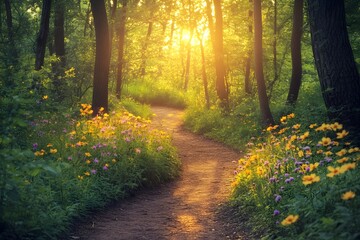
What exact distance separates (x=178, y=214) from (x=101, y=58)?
724 cm

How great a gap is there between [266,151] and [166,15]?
47.5 feet

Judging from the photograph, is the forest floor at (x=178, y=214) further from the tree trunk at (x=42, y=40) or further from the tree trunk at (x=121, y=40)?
the tree trunk at (x=121, y=40)

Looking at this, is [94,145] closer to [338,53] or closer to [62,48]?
[338,53]

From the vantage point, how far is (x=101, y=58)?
12.9 metres

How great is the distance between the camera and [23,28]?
781 inches

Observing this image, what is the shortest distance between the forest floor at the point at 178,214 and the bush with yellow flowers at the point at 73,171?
0.26 meters

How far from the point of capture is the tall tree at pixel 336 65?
709cm

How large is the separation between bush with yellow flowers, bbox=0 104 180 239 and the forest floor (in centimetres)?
26

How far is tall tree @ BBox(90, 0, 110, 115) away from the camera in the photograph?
41.3ft

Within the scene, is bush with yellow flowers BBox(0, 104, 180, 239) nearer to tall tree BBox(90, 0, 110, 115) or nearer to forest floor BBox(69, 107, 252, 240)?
forest floor BBox(69, 107, 252, 240)

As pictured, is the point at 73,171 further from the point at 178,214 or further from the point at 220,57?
the point at 220,57

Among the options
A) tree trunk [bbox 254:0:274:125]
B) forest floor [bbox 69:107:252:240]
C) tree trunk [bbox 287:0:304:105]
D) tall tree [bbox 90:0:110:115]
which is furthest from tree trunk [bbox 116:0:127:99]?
forest floor [bbox 69:107:252:240]

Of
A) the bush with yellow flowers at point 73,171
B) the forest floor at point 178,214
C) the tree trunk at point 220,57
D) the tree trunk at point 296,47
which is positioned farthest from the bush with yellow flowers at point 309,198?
the tree trunk at point 220,57

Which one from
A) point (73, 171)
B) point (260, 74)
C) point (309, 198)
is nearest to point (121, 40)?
point (260, 74)
